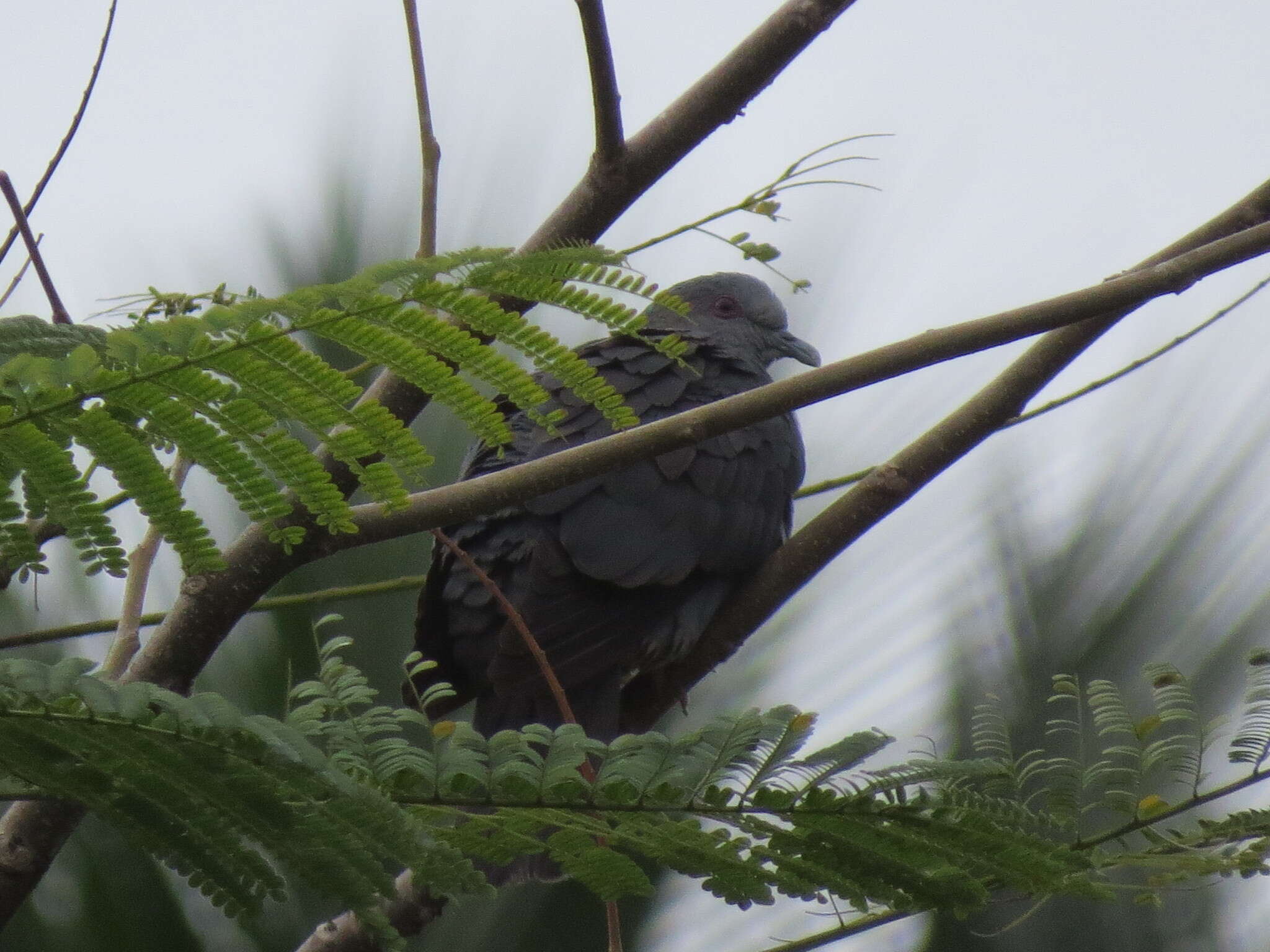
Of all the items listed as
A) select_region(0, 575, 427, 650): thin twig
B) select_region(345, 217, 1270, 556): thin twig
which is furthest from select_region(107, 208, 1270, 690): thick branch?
select_region(0, 575, 427, 650): thin twig

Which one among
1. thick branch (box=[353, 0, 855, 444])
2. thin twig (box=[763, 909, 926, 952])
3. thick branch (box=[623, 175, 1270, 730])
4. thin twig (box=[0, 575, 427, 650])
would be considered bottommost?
thin twig (box=[763, 909, 926, 952])

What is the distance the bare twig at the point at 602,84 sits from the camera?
1.95 m

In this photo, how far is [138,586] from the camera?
7.62ft

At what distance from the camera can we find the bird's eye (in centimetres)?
418

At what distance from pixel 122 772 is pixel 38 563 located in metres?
0.28

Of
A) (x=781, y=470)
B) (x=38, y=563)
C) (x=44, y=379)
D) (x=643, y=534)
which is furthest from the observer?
(x=781, y=470)

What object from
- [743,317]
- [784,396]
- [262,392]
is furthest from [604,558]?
[262,392]

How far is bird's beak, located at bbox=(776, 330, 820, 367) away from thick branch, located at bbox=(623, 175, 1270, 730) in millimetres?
1214

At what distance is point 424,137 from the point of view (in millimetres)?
2561

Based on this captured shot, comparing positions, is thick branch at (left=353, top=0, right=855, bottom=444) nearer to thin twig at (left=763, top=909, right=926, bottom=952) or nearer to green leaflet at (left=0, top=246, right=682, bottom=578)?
green leaflet at (left=0, top=246, right=682, bottom=578)

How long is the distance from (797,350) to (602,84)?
2156 millimetres

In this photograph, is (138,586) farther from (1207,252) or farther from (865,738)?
(1207,252)

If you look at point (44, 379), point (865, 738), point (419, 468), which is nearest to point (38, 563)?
point (44, 379)

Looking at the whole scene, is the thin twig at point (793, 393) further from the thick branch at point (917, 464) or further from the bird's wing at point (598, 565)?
the bird's wing at point (598, 565)
